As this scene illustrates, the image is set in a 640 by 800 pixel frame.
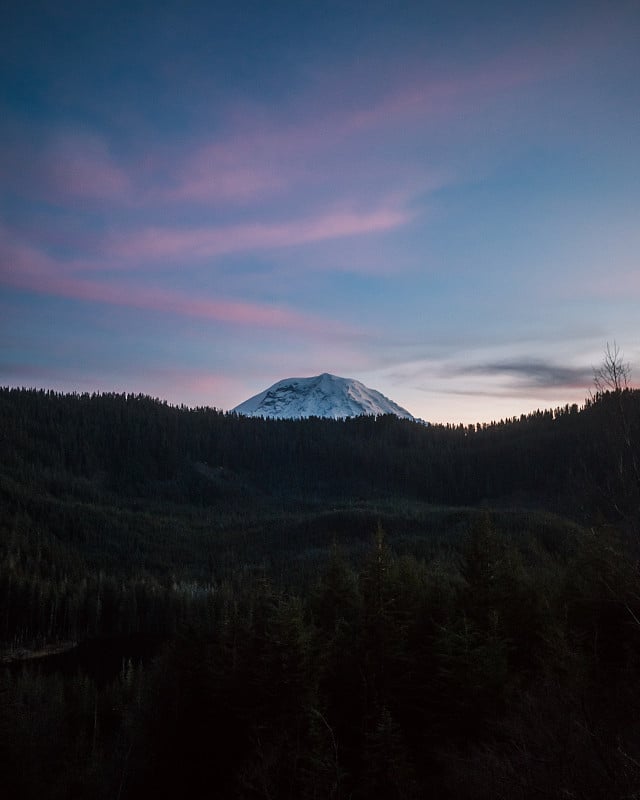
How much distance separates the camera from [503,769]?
1669cm

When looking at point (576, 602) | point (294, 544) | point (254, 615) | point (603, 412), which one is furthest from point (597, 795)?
point (294, 544)

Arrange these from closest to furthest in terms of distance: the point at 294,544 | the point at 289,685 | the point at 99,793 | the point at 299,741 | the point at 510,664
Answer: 1. the point at 299,741
2. the point at 289,685
3. the point at 510,664
4. the point at 99,793
5. the point at 294,544

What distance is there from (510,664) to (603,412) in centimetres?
2437

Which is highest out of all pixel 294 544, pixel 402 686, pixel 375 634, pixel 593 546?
pixel 593 546

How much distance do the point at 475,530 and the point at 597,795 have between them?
24.8 metres

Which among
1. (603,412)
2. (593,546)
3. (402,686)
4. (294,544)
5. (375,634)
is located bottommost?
(294,544)

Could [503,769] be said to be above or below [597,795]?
below

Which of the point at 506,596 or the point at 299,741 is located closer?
the point at 299,741

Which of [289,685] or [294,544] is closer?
[289,685]

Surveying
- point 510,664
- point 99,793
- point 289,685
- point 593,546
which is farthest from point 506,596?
point 99,793

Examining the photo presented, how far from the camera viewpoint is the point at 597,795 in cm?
1255

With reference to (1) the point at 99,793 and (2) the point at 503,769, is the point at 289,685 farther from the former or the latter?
(1) the point at 99,793

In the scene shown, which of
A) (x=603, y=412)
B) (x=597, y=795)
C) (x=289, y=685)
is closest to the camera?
(x=597, y=795)

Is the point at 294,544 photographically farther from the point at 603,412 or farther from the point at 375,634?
the point at 603,412
